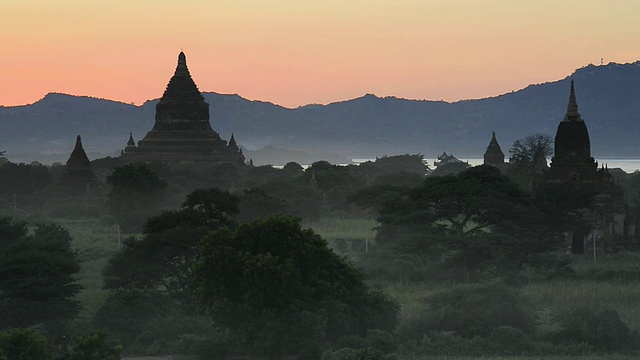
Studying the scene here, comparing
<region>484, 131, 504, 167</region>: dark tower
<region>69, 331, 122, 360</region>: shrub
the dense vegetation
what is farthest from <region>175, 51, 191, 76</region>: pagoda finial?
<region>69, 331, 122, 360</region>: shrub

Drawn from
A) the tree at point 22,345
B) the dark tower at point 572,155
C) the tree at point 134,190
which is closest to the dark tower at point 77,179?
the tree at point 134,190

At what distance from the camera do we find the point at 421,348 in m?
32.6

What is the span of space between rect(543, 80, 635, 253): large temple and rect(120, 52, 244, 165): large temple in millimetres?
54393

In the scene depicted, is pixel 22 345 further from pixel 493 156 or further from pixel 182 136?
pixel 493 156

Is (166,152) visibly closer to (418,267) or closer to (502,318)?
(418,267)

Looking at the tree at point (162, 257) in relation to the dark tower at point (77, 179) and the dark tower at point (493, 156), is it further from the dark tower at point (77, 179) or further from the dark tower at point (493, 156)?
the dark tower at point (493, 156)

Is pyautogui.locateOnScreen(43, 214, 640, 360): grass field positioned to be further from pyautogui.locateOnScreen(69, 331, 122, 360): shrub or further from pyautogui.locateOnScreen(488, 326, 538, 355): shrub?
pyautogui.locateOnScreen(69, 331, 122, 360): shrub

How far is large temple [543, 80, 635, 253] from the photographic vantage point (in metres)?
58.5

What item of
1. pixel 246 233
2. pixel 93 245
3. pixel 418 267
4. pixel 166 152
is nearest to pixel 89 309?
pixel 246 233

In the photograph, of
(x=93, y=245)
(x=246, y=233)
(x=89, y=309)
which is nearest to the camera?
(x=246, y=233)

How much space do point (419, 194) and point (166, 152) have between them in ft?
203

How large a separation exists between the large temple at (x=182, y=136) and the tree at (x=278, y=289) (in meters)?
79.9

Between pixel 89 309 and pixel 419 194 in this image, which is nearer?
pixel 89 309

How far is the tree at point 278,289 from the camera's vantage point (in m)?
30.7
